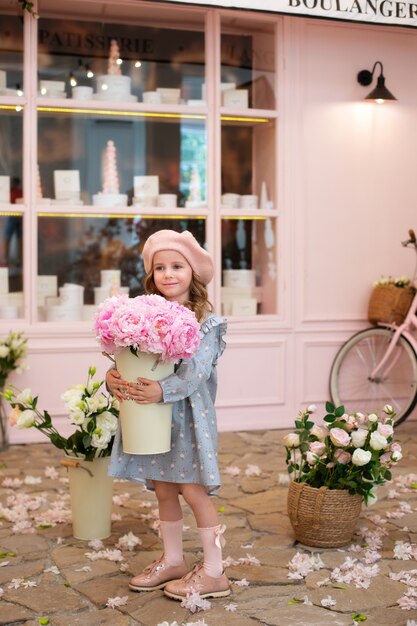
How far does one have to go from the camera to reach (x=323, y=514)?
3.83 m

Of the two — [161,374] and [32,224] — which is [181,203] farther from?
[161,374]

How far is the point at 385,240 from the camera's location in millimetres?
6852

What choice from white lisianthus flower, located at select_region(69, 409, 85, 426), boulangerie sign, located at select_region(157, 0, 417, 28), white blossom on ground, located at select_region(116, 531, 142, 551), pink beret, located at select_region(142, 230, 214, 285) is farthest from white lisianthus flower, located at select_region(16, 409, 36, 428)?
boulangerie sign, located at select_region(157, 0, 417, 28)

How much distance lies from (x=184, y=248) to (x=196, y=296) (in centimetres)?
21

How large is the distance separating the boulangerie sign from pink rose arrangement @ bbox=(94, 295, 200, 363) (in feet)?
10.8

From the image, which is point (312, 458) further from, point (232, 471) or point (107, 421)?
point (232, 471)

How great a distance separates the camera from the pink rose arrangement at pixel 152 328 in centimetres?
299

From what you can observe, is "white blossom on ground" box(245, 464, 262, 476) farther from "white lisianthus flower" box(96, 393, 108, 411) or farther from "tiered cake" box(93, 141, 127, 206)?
"tiered cake" box(93, 141, 127, 206)

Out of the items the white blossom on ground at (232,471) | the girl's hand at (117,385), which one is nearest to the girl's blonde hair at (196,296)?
the girl's hand at (117,385)

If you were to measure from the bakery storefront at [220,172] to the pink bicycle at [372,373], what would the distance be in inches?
6.0

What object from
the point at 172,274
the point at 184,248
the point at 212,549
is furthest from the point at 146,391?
the point at 212,549

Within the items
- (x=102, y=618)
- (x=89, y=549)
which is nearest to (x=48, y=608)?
(x=102, y=618)

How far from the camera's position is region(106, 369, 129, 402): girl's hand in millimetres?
3137

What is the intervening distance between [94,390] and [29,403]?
30 cm
